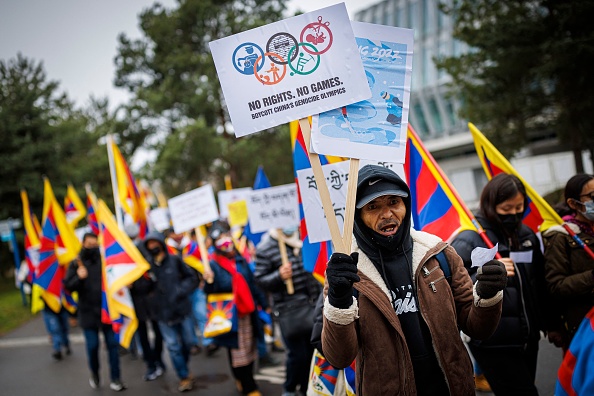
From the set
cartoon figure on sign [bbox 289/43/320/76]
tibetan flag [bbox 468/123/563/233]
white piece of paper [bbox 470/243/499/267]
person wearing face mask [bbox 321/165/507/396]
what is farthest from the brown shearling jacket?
tibetan flag [bbox 468/123/563/233]

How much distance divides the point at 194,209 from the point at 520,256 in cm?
497

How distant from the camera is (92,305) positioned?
22.3 ft

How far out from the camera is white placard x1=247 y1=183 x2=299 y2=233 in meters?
5.95

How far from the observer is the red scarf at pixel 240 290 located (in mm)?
5750

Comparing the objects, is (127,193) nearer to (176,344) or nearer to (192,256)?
(192,256)

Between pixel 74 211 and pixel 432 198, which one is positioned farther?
pixel 74 211

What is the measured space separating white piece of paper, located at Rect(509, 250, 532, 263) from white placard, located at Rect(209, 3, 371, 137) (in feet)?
5.52

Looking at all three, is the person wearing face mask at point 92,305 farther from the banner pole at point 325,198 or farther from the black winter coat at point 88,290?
the banner pole at point 325,198

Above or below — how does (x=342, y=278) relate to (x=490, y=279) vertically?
above

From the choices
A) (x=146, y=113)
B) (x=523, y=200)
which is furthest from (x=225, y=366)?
(x=146, y=113)

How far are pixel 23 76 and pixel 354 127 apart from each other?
2792 cm

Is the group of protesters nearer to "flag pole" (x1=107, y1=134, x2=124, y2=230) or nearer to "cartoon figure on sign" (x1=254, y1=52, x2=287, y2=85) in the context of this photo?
"cartoon figure on sign" (x1=254, y1=52, x2=287, y2=85)

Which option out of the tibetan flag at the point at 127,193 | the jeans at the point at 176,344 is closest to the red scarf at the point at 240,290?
the jeans at the point at 176,344

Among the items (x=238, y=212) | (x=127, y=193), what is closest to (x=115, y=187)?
(x=127, y=193)
